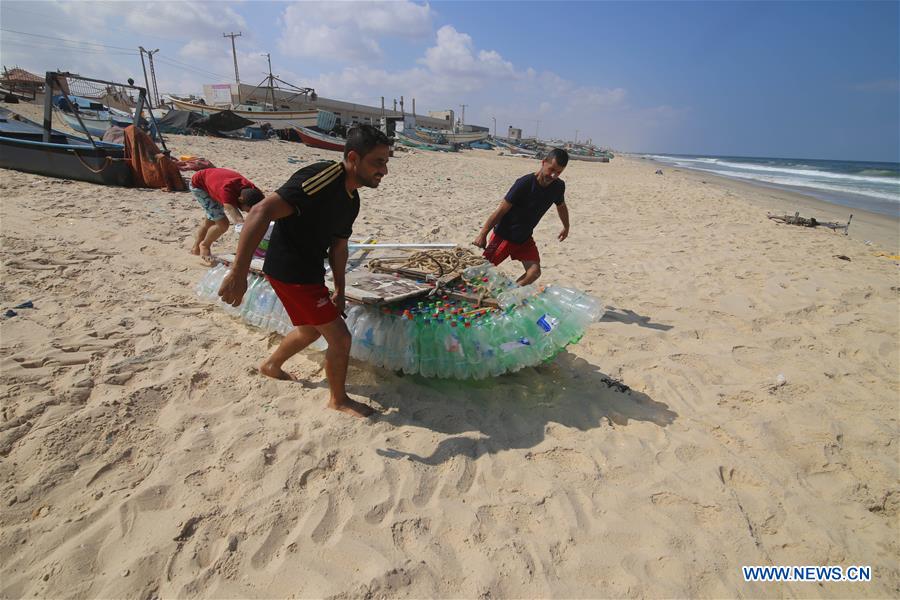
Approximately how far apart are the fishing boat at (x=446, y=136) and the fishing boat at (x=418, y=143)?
1.20 meters

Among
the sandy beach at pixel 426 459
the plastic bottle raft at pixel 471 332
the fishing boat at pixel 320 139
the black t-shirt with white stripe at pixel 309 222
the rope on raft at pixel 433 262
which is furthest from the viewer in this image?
the fishing boat at pixel 320 139

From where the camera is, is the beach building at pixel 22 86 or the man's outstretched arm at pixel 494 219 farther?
the beach building at pixel 22 86

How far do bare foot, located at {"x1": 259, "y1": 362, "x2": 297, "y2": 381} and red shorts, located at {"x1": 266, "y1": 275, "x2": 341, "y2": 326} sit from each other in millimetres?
669

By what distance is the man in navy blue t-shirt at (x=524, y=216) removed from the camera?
4.38 meters

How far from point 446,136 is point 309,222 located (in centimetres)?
4376

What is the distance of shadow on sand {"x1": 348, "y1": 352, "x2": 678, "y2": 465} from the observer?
9.12 ft

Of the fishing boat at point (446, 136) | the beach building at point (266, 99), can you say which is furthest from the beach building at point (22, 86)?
the fishing boat at point (446, 136)

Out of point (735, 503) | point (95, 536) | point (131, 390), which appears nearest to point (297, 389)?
point (131, 390)

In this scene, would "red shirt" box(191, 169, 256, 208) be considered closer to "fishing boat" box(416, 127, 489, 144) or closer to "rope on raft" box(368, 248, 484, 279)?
"rope on raft" box(368, 248, 484, 279)

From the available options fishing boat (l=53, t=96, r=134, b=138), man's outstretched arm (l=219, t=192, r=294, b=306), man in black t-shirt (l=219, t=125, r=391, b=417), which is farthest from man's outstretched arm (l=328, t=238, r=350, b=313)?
fishing boat (l=53, t=96, r=134, b=138)

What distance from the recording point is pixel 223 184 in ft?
14.7

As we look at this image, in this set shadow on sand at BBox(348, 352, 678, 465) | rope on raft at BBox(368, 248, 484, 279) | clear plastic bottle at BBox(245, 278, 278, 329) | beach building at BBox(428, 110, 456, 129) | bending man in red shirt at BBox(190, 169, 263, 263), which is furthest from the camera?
beach building at BBox(428, 110, 456, 129)

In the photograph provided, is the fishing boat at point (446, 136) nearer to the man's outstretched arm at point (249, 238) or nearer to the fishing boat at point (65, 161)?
the fishing boat at point (65, 161)

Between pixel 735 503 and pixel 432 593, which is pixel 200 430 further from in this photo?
pixel 735 503
